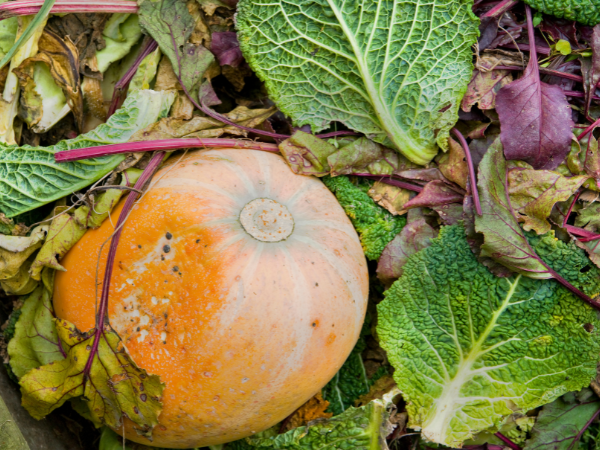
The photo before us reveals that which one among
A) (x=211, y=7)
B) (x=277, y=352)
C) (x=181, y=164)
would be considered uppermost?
(x=211, y=7)

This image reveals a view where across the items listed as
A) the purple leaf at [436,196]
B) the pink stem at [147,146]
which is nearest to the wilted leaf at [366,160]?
the purple leaf at [436,196]

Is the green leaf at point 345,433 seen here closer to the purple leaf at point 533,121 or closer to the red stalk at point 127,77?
the purple leaf at point 533,121

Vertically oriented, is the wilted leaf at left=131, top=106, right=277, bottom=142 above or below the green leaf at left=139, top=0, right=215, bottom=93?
below

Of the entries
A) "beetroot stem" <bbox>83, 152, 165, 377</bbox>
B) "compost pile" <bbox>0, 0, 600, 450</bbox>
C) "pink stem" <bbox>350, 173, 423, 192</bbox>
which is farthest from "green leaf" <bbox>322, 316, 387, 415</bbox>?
"beetroot stem" <bbox>83, 152, 165, 377</bbox>

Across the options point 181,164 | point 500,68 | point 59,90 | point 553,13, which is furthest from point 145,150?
point 553,13

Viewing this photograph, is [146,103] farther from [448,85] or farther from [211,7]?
[448,85]

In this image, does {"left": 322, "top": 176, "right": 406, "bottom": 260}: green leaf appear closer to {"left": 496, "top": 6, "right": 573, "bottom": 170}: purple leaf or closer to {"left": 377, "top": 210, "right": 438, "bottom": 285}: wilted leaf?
{"left": 377, "top": 210, "right": 438, "bottom": 285}: wilted leaf
